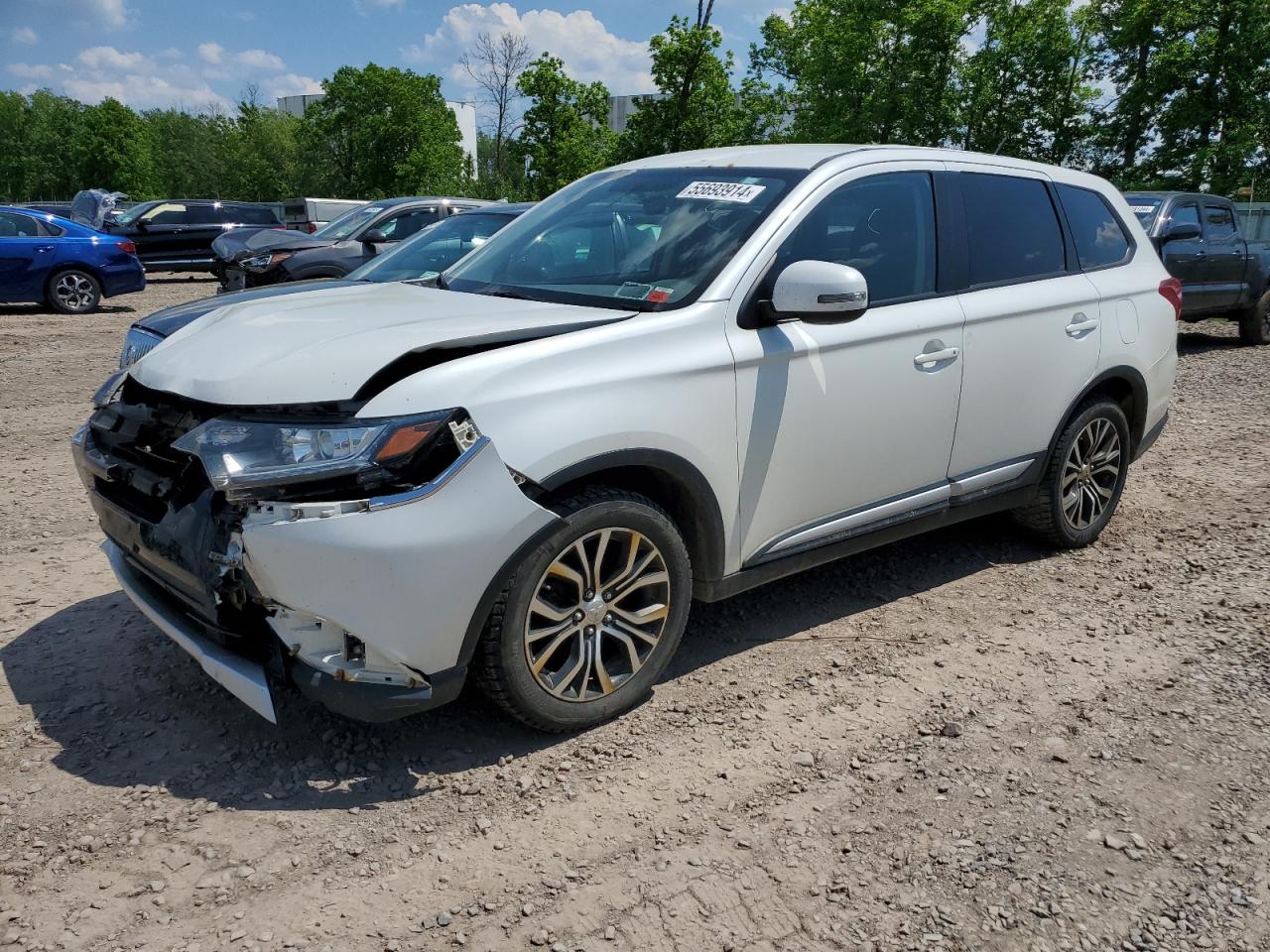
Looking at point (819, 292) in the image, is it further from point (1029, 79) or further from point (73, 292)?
point (1029, 79)

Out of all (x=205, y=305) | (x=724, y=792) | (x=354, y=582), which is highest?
(x=205, y=305)

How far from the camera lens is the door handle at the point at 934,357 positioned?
395 cm

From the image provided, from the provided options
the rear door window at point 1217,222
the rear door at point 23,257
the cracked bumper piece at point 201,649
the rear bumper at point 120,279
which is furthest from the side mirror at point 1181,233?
the rear door at point 23,257

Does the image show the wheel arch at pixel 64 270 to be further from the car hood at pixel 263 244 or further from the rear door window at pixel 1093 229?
the rear door window at pixel 1093 229

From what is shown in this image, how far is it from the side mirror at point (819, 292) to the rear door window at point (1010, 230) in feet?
3.73

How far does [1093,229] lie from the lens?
5016mm

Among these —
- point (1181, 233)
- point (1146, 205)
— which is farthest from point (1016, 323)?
point (1146, 205)

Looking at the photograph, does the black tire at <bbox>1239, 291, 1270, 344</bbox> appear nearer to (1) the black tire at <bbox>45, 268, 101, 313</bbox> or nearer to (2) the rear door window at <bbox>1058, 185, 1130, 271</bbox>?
(2) the rear door window at <bbox>1058, 185, 1130, 271</bbox>

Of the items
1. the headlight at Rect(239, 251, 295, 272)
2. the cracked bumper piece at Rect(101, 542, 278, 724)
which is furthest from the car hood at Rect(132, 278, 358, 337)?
the headlight at Rect(239, 251, 295, 272)

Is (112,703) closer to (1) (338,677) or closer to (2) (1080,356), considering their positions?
(1) (338,677)

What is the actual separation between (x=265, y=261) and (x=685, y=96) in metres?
14.8

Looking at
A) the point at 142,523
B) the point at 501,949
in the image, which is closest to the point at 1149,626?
the point at 501,949

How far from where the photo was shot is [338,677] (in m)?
2.80

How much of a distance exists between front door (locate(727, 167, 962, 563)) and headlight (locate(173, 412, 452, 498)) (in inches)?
47.5
